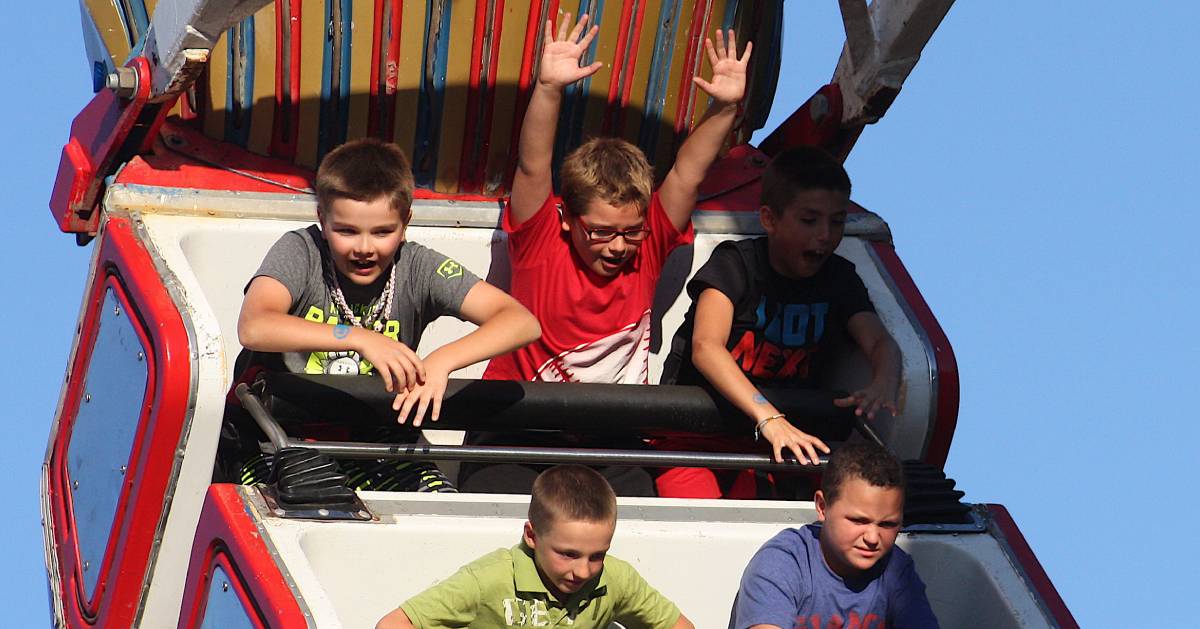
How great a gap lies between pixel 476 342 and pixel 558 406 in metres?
0.26

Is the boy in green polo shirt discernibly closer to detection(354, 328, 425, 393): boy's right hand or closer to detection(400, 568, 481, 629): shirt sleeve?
detection(400, 568, 481, 629): shirt sleeve

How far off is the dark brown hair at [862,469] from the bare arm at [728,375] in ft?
1.04

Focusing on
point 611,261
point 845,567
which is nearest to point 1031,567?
point 845,567

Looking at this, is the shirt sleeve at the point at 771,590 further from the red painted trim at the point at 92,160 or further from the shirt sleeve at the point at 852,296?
the red painted trim at the point at 92,160

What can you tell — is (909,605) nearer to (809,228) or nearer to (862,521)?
(862,521)

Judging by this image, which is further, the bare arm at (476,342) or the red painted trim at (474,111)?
the red painted trim at (474,111)

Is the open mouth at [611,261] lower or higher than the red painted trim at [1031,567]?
higher

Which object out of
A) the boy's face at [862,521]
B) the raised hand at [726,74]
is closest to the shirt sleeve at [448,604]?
the boy's face at [862,521]

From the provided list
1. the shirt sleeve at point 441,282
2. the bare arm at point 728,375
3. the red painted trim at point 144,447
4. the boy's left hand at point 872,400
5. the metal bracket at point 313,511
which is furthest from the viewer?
the boy's left hand at point 872,400

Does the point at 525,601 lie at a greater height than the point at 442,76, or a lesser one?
lesser

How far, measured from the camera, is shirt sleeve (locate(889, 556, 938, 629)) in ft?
14.5

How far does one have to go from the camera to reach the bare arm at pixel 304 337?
448 centimetres

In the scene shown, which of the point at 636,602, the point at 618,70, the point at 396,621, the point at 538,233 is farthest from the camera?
the point at 618,70

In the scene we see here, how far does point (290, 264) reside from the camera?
4820 millimetres
